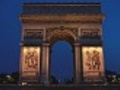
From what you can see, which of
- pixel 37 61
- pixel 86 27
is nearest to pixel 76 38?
pixel 86 27

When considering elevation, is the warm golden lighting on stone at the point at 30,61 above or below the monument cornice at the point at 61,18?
below

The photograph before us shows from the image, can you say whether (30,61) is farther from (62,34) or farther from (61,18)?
(61,18)

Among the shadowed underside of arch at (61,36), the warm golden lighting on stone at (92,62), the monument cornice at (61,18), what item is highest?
the monument cornice at (61,18)

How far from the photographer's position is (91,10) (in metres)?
40.0

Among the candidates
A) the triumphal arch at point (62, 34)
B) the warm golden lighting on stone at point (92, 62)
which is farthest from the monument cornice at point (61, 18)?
the warm golden lighting on stone at point (92, 62)

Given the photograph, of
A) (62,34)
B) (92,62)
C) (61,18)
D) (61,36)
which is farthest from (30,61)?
(92,62)

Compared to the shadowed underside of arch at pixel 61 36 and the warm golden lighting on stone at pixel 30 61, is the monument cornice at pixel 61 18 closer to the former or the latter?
the shadowed underside of arch at pixel 61 36

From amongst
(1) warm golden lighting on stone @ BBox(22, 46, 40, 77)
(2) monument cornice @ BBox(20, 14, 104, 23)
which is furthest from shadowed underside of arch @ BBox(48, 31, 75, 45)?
(1) warm golden lighting on stone @ BBox(22, 46, 40, 77)

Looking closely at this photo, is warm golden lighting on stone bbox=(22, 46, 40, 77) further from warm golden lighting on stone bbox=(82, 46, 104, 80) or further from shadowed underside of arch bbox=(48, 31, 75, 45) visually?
warm golden lighting on stone bbox=(82, 46, 104, 80)

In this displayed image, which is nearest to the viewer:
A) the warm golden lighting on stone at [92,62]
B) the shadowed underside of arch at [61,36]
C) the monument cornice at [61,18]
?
the warm golden lighting on stone at [92,62]

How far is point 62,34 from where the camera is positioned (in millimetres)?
40844

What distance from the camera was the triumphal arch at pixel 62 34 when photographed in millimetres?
37938

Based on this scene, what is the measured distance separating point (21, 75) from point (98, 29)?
32.7 ft

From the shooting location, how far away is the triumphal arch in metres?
37.9
